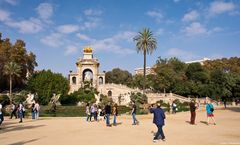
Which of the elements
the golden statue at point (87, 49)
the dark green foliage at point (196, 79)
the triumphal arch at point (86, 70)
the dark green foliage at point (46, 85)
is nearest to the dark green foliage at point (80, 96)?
the dark green foliage at point (46, 85)

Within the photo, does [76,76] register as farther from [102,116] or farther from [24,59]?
[102,116]

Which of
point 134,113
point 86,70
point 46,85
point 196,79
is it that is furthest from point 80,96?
point 134,113

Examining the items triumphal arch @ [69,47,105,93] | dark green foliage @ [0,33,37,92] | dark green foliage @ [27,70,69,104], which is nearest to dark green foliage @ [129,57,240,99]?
triumphal arch @ [69,47,105,93]

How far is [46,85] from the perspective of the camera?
6306 centimetres

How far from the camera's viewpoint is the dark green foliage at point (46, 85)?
2459 inches

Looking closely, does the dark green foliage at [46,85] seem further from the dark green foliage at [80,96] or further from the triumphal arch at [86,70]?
the triumphal arch at [86,70]

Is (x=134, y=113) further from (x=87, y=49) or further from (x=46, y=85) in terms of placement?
(x=87, y=49)

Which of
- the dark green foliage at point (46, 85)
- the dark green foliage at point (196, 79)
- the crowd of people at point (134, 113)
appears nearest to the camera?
the crowd of people at point (134, 113)

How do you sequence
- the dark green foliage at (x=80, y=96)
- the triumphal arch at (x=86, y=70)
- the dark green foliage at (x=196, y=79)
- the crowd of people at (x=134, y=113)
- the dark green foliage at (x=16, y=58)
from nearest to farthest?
the crowd of people at (x=134, y=113) → the dark green foliage at (x=16, y=58) → the dark green foliage at (x=196, y=79) → the dark green foliage at (x=80, y=96) → the triumphal arch at (x=86, y=70)

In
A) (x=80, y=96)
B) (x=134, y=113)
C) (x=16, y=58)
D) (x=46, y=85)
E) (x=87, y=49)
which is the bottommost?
(x=134, y=113)

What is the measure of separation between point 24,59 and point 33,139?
2023 inches

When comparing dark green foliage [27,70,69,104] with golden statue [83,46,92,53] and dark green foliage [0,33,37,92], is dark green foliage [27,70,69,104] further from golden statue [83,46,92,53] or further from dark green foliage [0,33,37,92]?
golden statue [83,46,92,53]

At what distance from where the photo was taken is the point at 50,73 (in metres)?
65.9

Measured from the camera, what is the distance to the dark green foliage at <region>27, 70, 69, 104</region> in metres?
62.5
